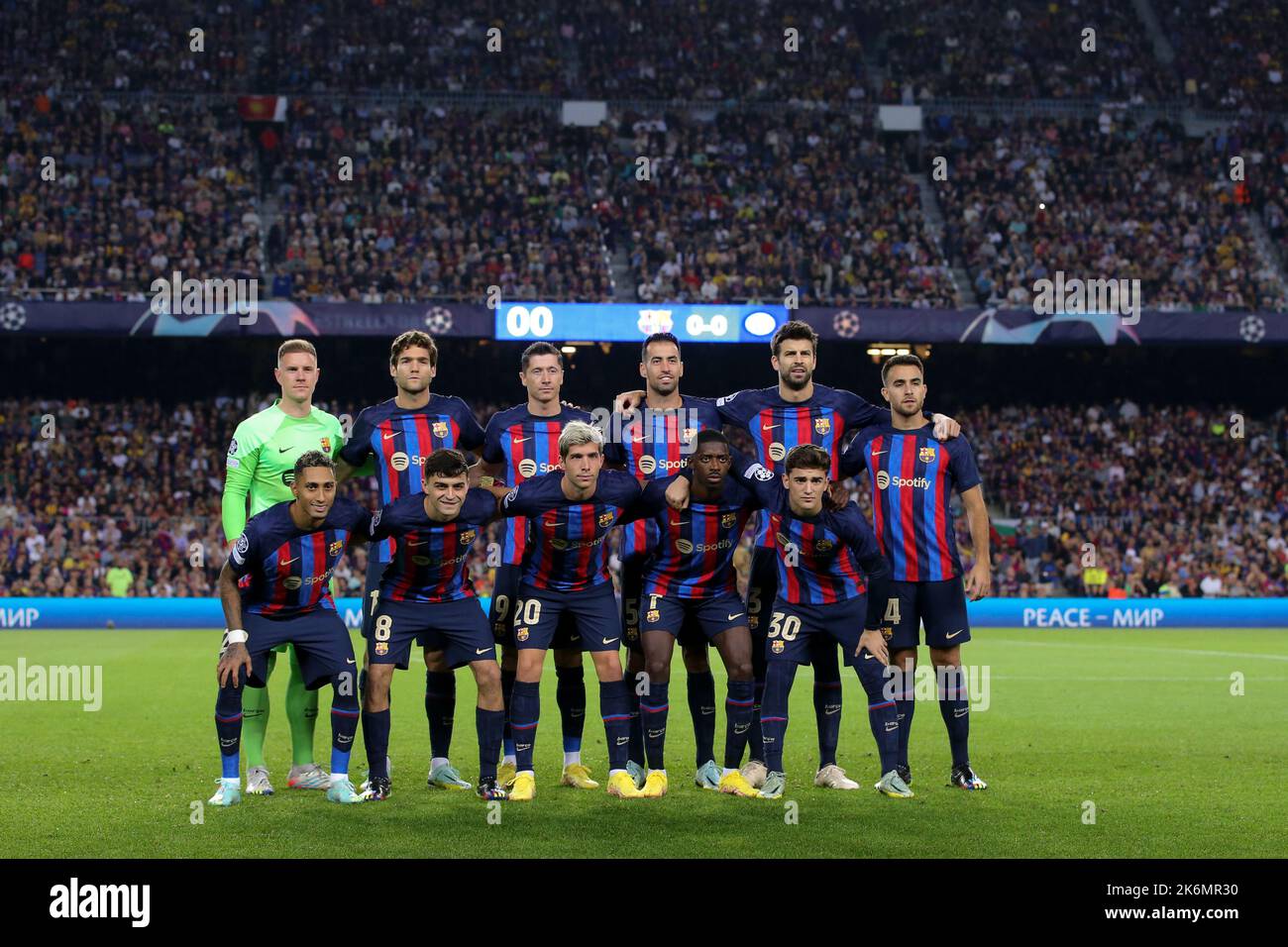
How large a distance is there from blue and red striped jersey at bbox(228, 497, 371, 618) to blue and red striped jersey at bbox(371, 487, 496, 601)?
0.20m

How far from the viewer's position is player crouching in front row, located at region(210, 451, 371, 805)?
7.80m

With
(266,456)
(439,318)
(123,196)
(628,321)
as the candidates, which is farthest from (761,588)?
(123,196)

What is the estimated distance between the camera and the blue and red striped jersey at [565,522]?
8.04 meters

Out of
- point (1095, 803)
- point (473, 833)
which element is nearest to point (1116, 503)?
point (1095, 803)

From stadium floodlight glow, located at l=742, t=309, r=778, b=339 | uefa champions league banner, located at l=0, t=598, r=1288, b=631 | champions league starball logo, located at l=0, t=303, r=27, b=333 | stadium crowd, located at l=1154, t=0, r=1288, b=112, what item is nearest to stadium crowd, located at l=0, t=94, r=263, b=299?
champions league starball logo, located at l=0, t=303, r=27, b=333

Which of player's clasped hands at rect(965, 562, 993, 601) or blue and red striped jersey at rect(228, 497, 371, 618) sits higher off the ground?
blue and red striped jersey at rect(228, 497, 371, 618)

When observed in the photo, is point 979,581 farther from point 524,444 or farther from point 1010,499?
point 1010,499

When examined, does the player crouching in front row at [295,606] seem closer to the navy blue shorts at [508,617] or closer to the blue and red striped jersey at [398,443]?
the blue and red striped jersey at [398,443]

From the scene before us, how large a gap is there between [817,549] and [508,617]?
1846mm

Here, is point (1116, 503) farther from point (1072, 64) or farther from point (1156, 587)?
point (1072, 64)

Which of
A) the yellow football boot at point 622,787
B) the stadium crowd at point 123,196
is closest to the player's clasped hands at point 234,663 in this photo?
the yellow football boot at point 622,787

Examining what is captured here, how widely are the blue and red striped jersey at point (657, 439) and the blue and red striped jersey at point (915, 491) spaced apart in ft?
3.15

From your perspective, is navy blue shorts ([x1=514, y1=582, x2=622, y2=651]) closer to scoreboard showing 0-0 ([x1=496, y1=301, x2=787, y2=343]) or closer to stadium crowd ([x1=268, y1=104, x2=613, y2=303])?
scoreboard showing 0-0 ([x1=496, y1=301, x2=787, y2=343])

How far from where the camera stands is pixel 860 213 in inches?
1299
